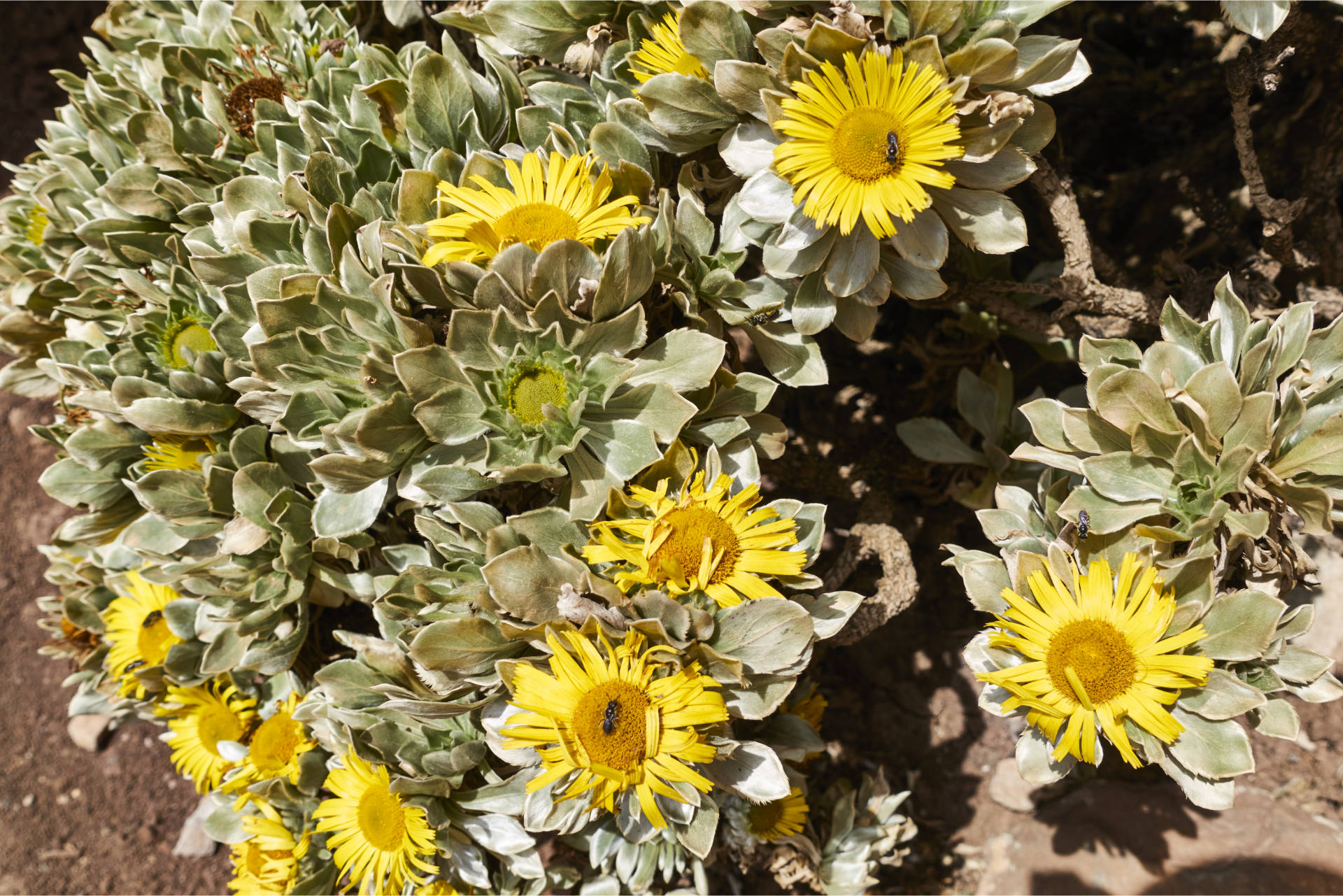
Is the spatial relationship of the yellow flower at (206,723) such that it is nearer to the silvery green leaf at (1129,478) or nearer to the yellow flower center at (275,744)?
the yellow flower center at (275,744)

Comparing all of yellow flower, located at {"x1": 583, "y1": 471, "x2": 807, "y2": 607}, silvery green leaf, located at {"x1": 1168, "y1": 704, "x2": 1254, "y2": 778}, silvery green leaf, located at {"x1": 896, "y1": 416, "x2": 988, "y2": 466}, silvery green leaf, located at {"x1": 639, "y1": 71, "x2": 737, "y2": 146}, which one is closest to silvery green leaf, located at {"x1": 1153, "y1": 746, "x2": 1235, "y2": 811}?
silvery green leaf, located at {"x1": 1168, "y1": 704, "x2": 1254, "y2": 778}

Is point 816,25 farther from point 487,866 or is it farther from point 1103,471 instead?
point 487,866

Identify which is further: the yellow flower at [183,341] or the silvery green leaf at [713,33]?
the yellow flower at [183,341]

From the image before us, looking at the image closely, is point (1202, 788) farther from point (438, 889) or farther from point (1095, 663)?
point (438, 889)

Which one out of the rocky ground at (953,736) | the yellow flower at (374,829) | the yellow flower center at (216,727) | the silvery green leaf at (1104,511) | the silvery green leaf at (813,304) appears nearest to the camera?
the silvery green leaf at (1104,511)

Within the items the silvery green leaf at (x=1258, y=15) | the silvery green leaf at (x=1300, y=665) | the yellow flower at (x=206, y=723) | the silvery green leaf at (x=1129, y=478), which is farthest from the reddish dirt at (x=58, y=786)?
the silvery green leaf at (x=1258, y=15)

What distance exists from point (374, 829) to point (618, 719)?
0.74 meters

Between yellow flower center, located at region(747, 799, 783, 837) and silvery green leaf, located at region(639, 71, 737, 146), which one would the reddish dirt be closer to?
yellow flower center, located at region(747, 799, 783, 837)

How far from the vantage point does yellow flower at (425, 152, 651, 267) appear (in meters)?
1.48

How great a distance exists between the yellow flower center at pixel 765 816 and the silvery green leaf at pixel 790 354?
110 centimetres

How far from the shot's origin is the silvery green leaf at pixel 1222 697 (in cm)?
133

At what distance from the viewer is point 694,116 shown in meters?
1.52

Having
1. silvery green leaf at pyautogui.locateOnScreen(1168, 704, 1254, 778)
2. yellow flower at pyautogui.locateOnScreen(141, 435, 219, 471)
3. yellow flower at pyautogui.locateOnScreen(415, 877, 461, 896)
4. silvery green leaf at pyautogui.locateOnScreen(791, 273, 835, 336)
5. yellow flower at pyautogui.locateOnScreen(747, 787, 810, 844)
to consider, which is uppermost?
silvery green leaf at pyautogui.locateOnScreen(791, 273, 835, 336)

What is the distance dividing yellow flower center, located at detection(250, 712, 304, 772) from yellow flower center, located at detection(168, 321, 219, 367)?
3.09 feet
